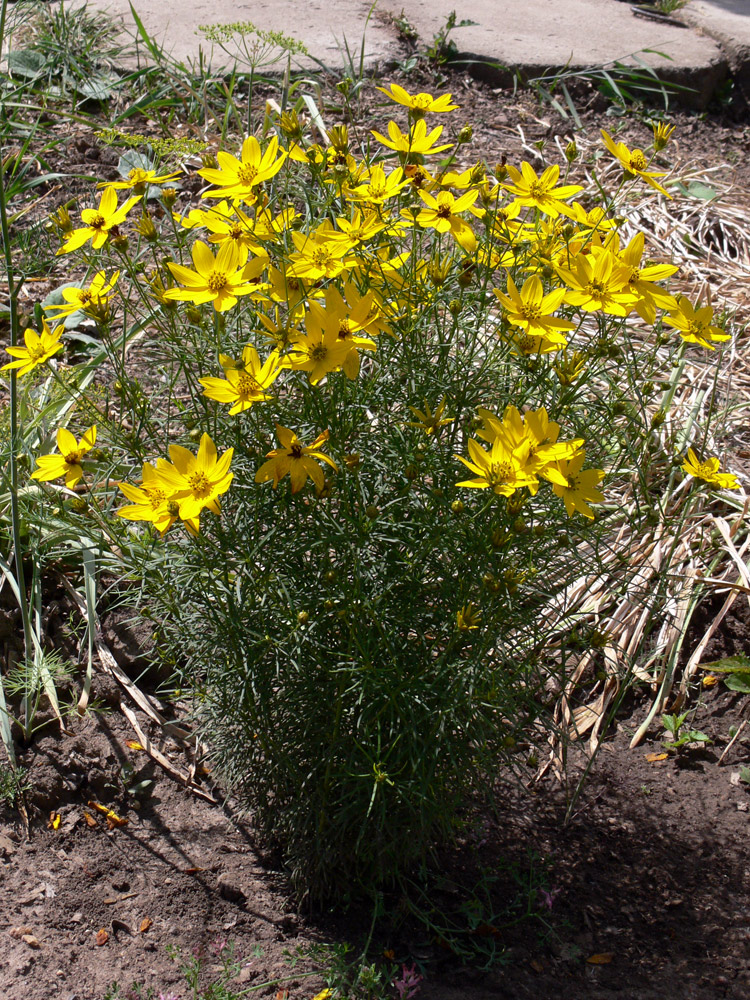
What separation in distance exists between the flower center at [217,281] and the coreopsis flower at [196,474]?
0.82ft

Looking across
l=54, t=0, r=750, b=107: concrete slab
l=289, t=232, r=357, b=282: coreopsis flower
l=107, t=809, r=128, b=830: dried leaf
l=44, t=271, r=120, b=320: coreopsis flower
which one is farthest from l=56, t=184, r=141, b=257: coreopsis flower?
l=54, t=0, r=750, b=107: concrete slab

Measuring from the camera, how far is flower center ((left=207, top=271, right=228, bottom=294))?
1381 mm

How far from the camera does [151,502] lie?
1.32 m

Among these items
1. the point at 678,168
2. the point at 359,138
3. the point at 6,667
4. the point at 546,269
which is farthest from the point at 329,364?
the point at 678,168

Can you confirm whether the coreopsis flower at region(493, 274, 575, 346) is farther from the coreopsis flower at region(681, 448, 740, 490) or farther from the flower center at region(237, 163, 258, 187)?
the flower center at region(237, 163, 258, 187)

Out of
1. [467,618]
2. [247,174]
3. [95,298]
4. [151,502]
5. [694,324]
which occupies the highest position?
[247,174]

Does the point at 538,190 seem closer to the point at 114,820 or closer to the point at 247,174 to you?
the point at 247,174

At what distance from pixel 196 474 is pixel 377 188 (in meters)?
0.61

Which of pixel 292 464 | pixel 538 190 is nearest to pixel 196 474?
pixel 292 464

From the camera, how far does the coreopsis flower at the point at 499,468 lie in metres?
1.26

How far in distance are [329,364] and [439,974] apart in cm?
128

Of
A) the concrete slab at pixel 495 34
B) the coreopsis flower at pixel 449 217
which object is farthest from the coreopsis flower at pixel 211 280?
the concrete slab at pixel 495 34

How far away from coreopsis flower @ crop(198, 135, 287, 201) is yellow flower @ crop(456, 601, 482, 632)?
31.0 inches

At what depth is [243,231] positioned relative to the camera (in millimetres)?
1479
